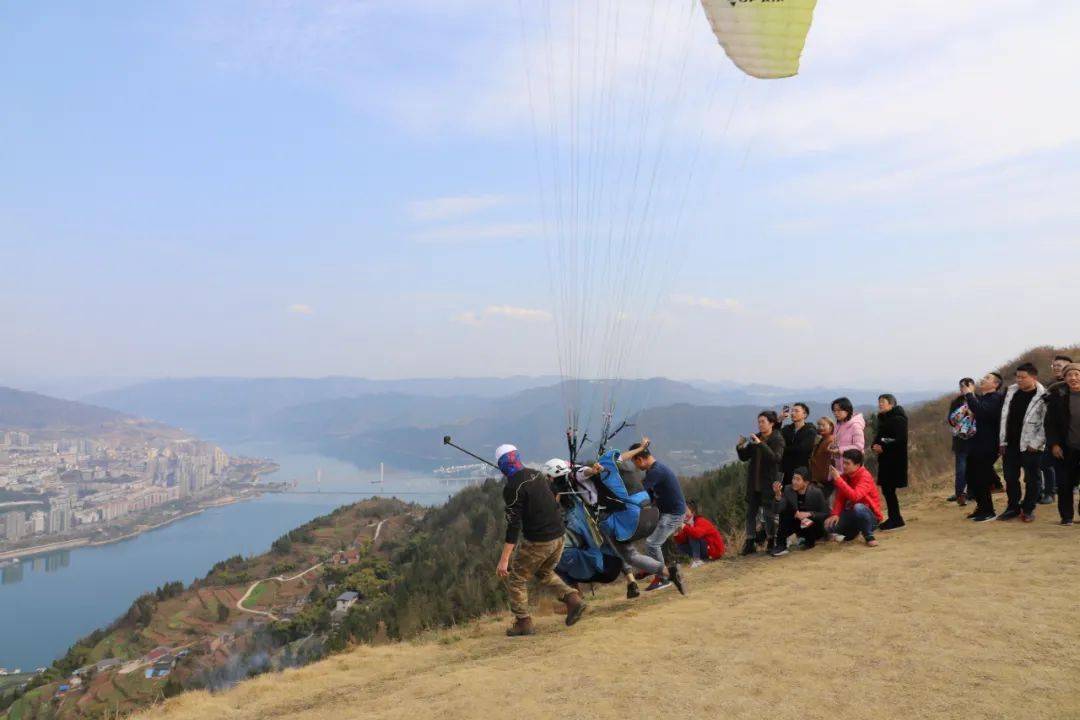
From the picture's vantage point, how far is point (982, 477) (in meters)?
8.77

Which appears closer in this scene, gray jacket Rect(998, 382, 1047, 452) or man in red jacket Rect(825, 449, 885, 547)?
gray jacket Rect(998, 382, 1047, 452)

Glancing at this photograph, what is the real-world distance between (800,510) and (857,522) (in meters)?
0.72

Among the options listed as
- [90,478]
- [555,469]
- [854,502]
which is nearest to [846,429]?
[854,502]

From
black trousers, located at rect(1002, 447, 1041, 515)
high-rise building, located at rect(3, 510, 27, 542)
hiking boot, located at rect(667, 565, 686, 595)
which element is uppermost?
black trousers, located at rect(1002, 447, 1041, 515)

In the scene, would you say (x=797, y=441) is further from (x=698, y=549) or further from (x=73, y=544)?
(x=73, y=544)

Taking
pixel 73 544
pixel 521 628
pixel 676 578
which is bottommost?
pixel 73 544

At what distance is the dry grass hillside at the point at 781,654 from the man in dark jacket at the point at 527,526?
25.5 inches

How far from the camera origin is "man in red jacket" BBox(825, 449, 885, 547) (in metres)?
8.36

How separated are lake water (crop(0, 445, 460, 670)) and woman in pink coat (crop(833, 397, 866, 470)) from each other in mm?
69211

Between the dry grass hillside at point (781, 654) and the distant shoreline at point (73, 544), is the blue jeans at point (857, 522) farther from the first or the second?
Result: the distant shoreline at point (73, 544)

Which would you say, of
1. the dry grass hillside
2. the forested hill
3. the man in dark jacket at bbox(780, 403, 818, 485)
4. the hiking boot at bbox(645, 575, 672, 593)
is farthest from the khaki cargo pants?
the man in dark jacket at bbox(780, 403, 818, 485)

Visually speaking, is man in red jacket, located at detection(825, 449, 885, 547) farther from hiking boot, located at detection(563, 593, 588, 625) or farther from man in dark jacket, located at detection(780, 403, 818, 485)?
hiking boot, located at detection(563, 593, 588, 625)

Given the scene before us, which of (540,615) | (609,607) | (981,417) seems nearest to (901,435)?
(981,417)

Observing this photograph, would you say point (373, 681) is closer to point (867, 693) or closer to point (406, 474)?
point (867, 693)
